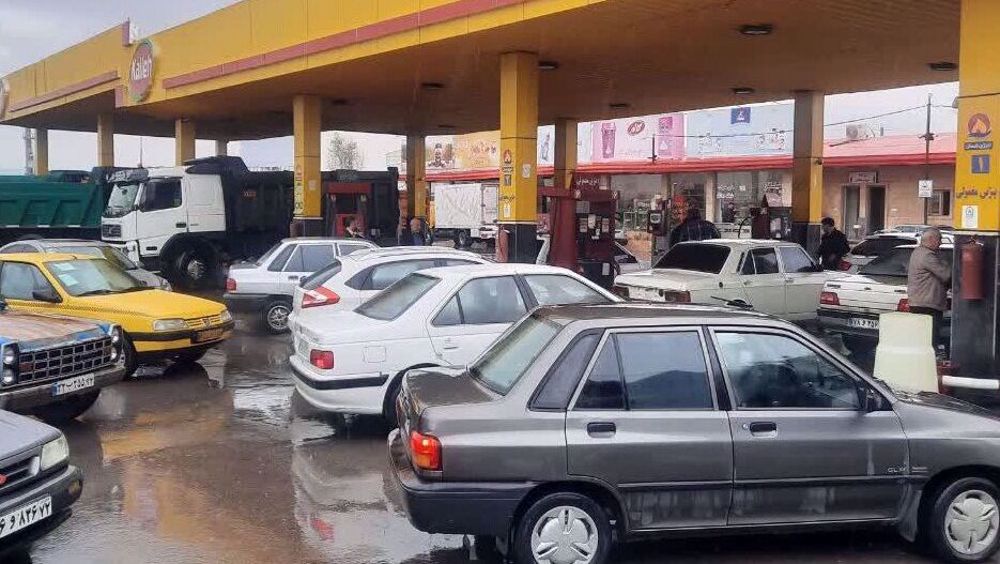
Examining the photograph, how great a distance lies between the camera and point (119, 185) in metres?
22.4

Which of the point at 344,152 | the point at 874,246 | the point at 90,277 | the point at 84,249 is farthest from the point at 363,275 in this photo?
the point at 344,152

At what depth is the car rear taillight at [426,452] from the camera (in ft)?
16.2

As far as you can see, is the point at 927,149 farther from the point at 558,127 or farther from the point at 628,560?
the point at 628,560

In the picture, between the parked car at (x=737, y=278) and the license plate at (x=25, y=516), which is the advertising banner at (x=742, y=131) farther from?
the license plate at (x=25, y=516)

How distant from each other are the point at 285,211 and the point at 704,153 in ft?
71.8

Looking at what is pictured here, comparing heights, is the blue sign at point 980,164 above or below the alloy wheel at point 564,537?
above

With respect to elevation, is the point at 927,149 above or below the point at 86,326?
above

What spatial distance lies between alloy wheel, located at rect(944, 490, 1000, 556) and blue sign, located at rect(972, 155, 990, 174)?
5.77 meters

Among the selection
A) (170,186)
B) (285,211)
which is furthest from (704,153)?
(170,186)

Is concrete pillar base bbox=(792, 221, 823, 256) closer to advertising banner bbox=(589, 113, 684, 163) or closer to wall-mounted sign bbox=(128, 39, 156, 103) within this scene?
wall-mounted sign bbox=(128, 39, 156, 103)

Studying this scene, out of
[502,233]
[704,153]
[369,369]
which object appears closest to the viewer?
[369,369]

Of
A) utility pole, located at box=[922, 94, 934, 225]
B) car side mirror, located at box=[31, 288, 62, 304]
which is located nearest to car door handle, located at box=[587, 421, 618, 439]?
car side mirror, located at box=[31, 288, 62, 304]

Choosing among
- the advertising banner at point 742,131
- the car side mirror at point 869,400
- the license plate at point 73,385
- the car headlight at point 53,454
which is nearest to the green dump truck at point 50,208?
the license plate at point 73,385

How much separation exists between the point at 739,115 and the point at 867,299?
28.6 meters
